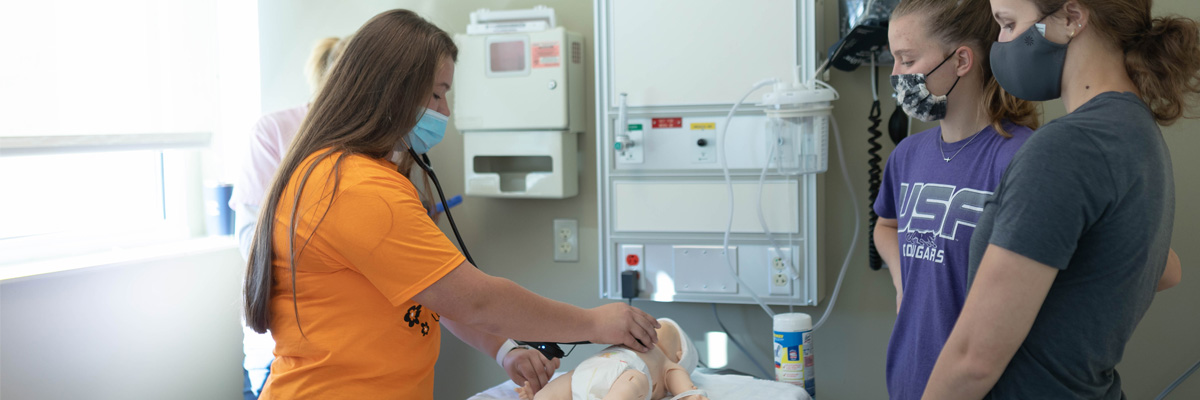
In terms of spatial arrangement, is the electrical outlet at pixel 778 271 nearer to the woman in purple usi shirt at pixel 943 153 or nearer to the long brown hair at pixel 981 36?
the woman in purple usi shirt at pixel 943 153

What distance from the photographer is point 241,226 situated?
7.06 ft

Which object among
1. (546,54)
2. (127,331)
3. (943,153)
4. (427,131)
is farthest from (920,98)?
(127,331)

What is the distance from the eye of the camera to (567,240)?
97.2 inches

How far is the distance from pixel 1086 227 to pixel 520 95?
154cm

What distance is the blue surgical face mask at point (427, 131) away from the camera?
141 cm

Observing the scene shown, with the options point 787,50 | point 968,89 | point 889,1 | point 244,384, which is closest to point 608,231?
point 787,50

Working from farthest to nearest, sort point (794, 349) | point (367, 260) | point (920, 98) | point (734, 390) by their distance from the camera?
point (794, 349)
point (734, 390)
point (920, 98)
point (367, 260)

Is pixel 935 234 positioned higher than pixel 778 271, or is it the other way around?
pixel 935 234

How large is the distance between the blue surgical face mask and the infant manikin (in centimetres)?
51

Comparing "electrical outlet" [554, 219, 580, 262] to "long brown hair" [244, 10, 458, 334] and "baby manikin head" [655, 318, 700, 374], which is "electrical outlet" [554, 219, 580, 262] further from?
"long brown hair" [244, 10, 458, 334]

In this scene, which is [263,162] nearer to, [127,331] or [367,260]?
[127,331]

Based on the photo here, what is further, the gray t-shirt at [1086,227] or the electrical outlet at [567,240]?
the electrical outlet at [567,240]

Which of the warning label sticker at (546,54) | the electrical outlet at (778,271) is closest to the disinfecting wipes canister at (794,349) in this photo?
the electrical outlet at (778,271)

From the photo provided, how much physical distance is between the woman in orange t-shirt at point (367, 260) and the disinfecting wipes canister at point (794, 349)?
0.71m
